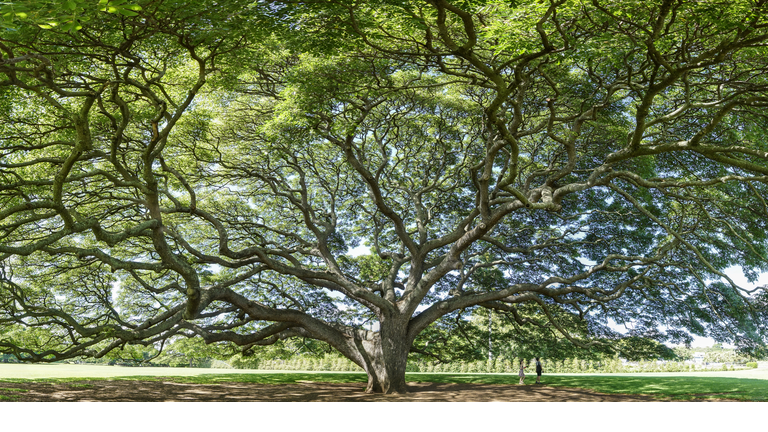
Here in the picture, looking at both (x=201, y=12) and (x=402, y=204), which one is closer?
(x=201, y=12)

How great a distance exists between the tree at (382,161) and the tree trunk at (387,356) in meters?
0.06

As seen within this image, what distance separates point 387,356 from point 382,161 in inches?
214

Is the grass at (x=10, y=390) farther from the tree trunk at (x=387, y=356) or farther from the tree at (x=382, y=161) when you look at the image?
the tree trunk at (x=387, y=356)

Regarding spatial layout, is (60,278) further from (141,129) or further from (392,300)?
(392,300)

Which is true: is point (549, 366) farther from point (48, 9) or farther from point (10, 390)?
point (48, 9)

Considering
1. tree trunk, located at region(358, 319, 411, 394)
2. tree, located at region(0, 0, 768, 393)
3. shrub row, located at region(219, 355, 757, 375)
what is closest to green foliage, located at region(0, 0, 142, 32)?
tree, located at region(0, 0, 768, 393)

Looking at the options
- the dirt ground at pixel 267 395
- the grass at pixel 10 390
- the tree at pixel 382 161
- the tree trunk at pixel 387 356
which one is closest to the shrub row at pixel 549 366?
the tree at pixel 382 161

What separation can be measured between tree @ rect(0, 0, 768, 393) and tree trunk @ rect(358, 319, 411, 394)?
0.06 meters

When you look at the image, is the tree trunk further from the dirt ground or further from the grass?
the grass

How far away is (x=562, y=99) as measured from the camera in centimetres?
1280

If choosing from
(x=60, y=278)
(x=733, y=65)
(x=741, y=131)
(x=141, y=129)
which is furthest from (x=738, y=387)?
(x=60, y=278)

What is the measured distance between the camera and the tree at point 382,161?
7.57 metres

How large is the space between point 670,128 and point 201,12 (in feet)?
37.9

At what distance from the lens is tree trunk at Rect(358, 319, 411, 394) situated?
12977 mm
